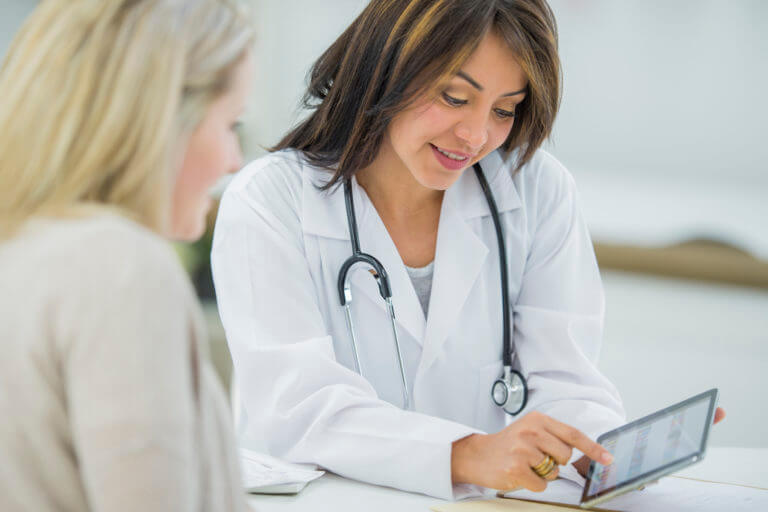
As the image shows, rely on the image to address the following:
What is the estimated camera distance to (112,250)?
67 cm

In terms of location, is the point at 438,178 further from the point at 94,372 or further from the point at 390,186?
the point at 94,372

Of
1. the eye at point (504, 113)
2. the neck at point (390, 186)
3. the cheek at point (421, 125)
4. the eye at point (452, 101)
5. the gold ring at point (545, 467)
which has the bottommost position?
the gold ring at point (545, 467)

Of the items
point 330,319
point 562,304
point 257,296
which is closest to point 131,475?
point 257,296

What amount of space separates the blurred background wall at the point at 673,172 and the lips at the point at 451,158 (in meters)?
1.41

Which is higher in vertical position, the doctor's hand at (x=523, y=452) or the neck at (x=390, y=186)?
the neck at (x=390, y=186)

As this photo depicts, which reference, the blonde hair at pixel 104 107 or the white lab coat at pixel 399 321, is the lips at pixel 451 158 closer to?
the white lab coat at pixel 399 321

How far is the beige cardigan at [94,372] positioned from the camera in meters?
0.66

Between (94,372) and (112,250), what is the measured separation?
0.31ft

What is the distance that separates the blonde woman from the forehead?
1.89 feet

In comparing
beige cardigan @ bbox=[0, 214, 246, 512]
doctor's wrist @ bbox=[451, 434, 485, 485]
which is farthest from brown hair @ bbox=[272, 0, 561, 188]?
beige cardigan @ bbox=[0, 214, 246, 512]

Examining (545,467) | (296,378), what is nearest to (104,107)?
(296,378)

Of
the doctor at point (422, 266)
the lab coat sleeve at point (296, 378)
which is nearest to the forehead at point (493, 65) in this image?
the doctor at point (422, 266)

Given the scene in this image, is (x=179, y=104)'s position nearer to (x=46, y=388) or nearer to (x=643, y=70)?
(x=46, y=388)

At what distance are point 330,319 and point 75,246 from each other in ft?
2.57
